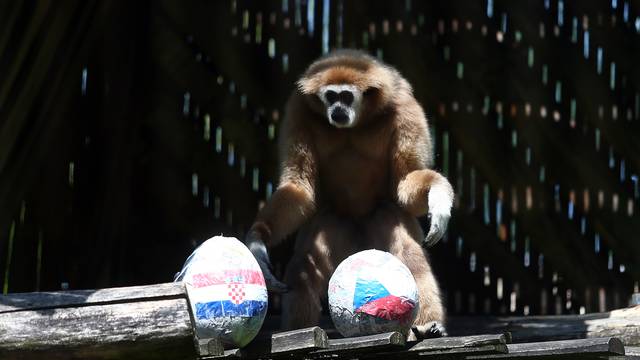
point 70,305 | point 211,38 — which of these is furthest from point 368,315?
point 211,38

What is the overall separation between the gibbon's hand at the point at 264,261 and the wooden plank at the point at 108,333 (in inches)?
68.7

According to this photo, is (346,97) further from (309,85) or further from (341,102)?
(309,85)

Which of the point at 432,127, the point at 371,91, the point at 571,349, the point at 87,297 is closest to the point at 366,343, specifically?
the point at 571,349

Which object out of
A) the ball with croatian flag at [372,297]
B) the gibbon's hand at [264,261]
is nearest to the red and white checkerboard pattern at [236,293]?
the ball with croatian flag at [372,297]

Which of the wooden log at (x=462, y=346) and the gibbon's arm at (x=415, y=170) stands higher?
the gibbon's arm at (x=415, y=170)

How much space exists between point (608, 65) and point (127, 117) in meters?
4.59

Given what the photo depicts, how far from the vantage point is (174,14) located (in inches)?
401

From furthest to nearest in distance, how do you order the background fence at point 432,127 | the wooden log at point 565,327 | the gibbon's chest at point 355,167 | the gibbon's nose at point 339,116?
the background fence at point 432,127
the gibbon's chest at point 355,167
the gibbon's nose at point 339,116
the wooden log at point 565,327

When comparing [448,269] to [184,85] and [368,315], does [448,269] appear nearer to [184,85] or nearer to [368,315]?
[184,85]

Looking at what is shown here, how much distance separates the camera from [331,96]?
7.65 metres

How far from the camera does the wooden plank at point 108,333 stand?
16.3 ft

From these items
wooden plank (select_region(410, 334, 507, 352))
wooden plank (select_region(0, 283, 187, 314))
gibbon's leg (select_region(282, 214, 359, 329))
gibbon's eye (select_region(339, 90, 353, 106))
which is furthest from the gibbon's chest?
wooden plank (select_region(0, 283, 187, 314))

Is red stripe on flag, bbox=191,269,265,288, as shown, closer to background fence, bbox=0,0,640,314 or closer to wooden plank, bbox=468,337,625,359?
wooden plank, bbox=468,337,625,359

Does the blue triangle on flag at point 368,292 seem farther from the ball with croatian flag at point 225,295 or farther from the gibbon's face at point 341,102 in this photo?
the gibbon's face at point 341,102
